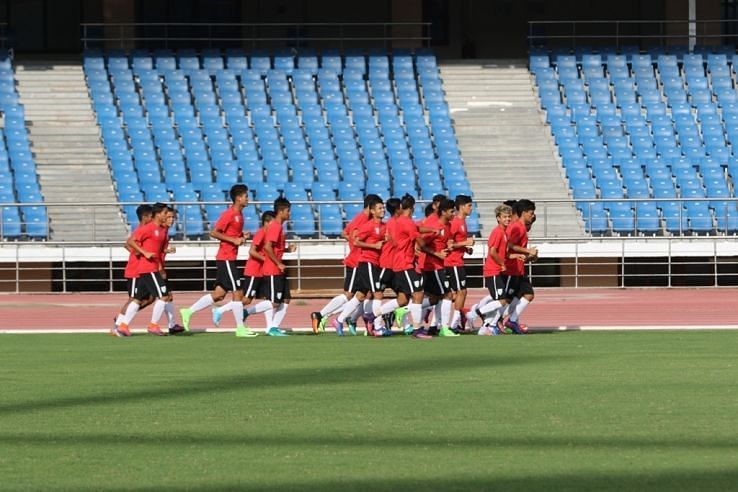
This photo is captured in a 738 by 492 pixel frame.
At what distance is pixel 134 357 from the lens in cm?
1734

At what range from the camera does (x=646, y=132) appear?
40375 millimetres

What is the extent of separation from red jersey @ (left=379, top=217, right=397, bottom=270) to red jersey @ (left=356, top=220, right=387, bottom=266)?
60 millimetres

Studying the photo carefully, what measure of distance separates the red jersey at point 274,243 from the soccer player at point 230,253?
0.45 metres

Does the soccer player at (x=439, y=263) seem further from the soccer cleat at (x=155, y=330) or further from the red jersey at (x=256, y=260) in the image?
the soccer cleat at (x=155, y=330)

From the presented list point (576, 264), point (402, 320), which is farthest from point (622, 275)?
point (402, 320)

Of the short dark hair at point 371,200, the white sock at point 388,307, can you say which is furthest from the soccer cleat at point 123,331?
the short dark hair at point 371,200

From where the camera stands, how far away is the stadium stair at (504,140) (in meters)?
36.2

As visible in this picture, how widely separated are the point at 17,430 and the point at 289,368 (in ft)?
16.8

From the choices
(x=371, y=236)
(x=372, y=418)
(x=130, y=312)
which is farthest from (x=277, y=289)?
(x=372, y=418)

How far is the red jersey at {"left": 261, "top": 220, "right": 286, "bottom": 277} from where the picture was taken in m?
21.2

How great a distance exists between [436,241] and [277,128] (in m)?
19.0

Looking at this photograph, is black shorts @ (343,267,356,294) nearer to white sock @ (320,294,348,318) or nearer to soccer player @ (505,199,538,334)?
white sock @ (320,294,348,318)

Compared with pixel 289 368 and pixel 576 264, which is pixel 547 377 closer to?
pixel 289 368


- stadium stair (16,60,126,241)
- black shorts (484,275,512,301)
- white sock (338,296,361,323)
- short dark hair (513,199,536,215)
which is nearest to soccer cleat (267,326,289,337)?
white sock (338,296,361,323)
